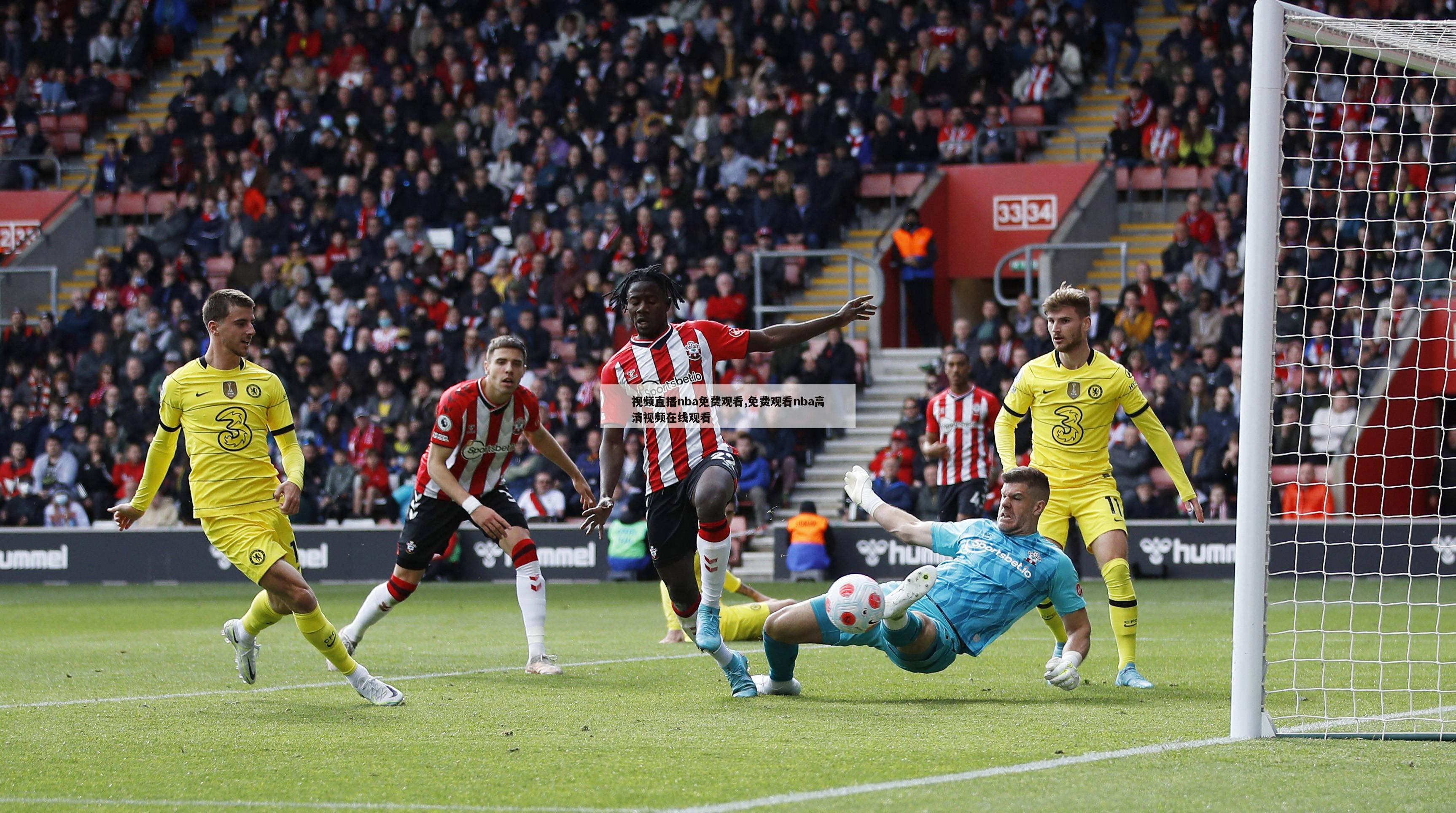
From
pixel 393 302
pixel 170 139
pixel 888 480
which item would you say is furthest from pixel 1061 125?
pixel 170 139

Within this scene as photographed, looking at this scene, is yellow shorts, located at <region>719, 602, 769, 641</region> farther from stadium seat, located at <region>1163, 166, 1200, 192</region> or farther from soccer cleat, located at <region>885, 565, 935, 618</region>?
stadium seat, located at <region>1163, 166, 1200, 192</region>

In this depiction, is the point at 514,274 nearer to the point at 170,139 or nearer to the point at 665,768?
the point at 170,139

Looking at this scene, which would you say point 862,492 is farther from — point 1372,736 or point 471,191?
point 471,191

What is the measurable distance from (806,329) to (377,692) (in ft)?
8.78

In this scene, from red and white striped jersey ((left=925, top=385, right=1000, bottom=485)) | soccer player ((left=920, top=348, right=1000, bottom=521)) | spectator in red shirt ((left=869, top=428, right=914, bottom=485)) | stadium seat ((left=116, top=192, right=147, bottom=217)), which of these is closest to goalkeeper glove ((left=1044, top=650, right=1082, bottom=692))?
soccer player ((left=920, top=348, right=1000, bottom=521))

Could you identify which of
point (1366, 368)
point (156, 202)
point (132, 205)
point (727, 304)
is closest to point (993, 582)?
point (1366, 368)

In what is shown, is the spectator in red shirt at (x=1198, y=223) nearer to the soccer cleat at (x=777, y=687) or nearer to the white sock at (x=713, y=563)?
the white sock at (x=713, y=563)

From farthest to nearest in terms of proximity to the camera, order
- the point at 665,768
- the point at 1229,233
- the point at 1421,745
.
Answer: the point at 1229,233 → the point at 1421,745 → the point at 665,768

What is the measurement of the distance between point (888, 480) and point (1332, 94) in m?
7.81

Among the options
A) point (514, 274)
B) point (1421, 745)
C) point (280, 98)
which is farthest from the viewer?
point (280, 98)

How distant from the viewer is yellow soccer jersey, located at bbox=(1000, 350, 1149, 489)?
29.9 feet

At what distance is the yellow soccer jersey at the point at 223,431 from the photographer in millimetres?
8336

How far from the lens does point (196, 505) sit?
332 inches

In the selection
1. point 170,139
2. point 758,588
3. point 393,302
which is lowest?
point 758,588
